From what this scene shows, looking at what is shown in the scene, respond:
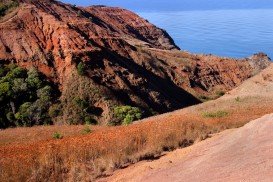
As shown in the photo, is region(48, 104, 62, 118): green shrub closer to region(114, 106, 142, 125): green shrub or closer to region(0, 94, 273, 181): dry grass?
region(114, 106, 142, 125): green shrub

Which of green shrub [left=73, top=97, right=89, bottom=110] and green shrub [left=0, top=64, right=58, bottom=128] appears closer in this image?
green shrub [left=0, top=64, right=58, bottom=128]

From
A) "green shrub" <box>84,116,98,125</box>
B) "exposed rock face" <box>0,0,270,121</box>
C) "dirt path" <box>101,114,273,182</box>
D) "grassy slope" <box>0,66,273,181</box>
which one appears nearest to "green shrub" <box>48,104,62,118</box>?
"exposed rock face" <box>0,0,270,121</box>

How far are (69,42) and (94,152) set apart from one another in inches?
1530

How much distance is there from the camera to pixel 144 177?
370 inches

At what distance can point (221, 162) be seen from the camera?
8.84 meters

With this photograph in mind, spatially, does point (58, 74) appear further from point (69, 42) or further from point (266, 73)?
point (266, 73)

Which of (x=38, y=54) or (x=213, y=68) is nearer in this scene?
(x=38, y=54)

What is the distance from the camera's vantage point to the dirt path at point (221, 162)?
25.6ft

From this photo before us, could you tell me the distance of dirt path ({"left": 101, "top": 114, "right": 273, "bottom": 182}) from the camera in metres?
7.81

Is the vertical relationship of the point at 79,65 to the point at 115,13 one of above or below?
below

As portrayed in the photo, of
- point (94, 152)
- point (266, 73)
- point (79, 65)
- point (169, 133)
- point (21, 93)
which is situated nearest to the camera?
point (94, 152)

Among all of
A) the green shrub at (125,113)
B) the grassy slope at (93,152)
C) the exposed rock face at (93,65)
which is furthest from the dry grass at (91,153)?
the exposed rock face at (93,65)

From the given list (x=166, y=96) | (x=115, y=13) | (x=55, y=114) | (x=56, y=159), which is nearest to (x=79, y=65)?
(x=55, y=114)

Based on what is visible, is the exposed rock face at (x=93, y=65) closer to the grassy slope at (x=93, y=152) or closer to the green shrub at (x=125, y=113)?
the green shrub at (x=125, y=113)
